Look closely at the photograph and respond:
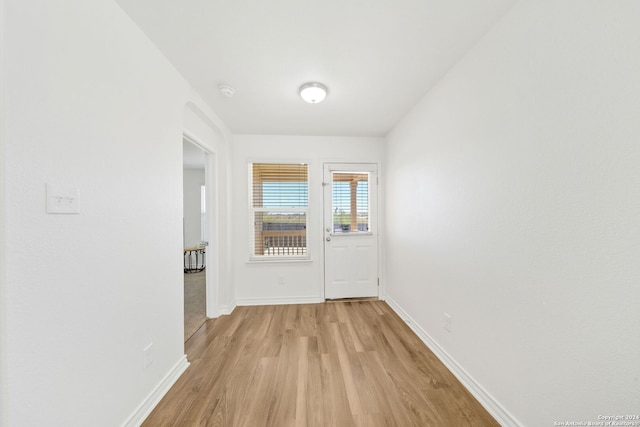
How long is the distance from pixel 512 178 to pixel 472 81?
0.78 metres

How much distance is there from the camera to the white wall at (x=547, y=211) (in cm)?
84

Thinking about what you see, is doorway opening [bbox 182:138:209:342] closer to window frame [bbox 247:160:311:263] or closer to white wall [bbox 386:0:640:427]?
window frame [bbox 247:160:311:263]

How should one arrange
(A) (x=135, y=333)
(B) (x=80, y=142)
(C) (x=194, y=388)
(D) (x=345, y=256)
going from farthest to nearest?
(D) (x=345, y=256) < (C) (x=194, y=388) < (A) (x=135, y=333) < (B) (x=80, y=142)

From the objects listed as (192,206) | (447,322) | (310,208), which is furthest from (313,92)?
(192,206)

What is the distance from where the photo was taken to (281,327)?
8.19 ft

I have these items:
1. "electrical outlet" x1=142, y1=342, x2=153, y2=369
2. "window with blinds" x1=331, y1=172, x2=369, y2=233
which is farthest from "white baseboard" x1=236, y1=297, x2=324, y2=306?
"electrical outlet" x1=142, y1=342, x2=153, y2=369

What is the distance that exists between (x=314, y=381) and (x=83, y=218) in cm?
174

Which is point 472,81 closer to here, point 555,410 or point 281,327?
point 555,410

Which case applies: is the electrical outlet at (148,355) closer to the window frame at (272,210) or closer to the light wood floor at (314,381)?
the light wood floor at (314,381)

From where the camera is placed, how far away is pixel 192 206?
5.61 m

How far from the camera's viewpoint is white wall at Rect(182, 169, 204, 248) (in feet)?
18.2

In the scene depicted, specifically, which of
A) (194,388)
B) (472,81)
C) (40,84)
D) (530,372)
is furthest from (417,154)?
(194,388)

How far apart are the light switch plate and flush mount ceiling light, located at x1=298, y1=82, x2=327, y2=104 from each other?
1697 mm

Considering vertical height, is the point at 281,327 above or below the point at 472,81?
below
